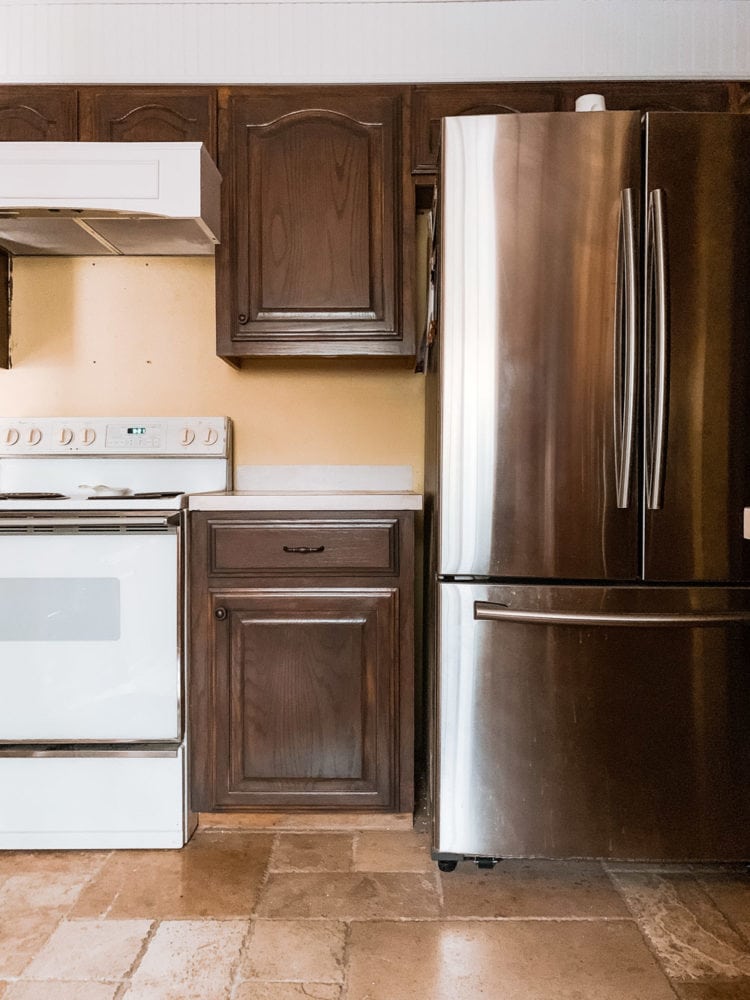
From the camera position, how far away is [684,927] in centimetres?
154

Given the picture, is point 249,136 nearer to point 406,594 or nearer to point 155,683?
point 406,594

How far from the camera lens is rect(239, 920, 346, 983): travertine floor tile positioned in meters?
1.38

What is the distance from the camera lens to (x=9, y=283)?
2.46m

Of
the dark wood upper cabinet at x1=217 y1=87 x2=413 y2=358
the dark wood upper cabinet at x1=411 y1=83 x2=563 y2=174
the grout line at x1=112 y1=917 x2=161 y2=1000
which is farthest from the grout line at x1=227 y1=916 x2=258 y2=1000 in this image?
the dark wood upper cabinet at x1=411 y1=83 x2=563 y2=174

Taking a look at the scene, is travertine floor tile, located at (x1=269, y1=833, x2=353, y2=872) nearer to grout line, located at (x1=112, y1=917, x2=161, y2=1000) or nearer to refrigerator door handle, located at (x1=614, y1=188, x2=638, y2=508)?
grout line, located at (x1=112, y1=917, x2=161, y2=1000)

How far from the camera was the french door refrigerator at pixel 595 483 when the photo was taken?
1.60 m

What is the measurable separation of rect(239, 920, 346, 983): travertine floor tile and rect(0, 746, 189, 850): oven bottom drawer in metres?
0.46

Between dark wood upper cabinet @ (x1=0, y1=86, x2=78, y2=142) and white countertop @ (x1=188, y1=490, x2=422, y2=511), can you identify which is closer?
white countertop @ (x1=188, y1=490, x2=422, y2=511)

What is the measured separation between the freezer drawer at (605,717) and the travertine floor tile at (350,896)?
211 mm

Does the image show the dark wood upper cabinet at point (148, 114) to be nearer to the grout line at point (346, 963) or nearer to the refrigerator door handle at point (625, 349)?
the refrigerator door handle at point (625, 349)

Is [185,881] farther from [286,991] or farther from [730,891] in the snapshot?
[730,891]

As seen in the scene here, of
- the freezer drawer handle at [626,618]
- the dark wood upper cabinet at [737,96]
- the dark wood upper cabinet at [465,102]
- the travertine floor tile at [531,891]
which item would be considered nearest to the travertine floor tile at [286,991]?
the travertine floor tile at [531,891]

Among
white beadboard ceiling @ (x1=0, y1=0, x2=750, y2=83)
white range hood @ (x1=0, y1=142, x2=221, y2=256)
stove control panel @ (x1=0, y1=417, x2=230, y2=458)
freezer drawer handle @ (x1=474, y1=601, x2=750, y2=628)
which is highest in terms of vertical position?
white beadboard ceiling @ (x1=0, y1=0, x2=750, y2=83)

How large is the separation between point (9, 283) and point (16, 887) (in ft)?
6.10
